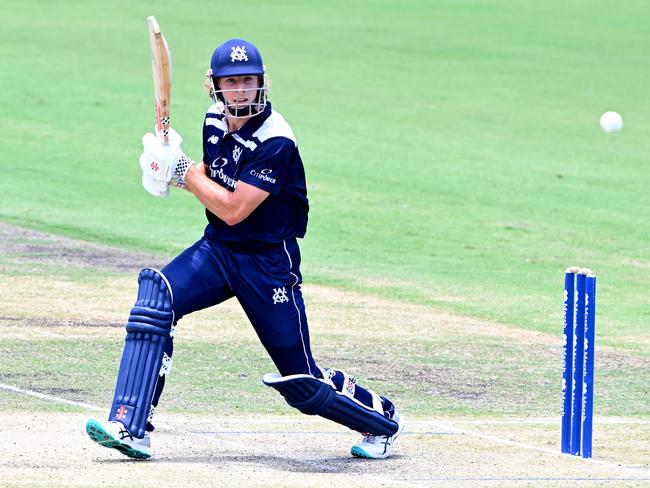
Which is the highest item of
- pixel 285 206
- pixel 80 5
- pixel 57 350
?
pixel 80 5

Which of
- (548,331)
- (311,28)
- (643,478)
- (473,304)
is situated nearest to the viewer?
(643,478)

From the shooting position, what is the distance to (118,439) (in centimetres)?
701

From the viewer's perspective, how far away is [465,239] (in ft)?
56.4

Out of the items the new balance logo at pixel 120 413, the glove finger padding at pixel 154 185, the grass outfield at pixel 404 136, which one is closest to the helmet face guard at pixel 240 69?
the glove finger padding at pixel 154 185

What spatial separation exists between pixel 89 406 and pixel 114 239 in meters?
7.78

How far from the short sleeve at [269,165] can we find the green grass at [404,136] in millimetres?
3208

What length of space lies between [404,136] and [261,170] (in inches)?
652

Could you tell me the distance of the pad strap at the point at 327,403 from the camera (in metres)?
7.35

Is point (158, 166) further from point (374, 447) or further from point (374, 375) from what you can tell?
point (374, 375)

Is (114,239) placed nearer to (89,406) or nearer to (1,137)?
(1,137)

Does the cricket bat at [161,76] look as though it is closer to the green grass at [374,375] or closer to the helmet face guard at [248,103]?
the helmet face guard at [248,103]

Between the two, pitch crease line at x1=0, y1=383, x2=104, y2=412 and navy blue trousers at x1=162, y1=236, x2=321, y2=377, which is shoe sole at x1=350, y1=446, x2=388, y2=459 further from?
pitch crease line at x1=0, y1=383, x2=104, y2=412

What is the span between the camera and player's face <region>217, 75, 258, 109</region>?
729cm

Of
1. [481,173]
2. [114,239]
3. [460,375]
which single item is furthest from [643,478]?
[481,173]
